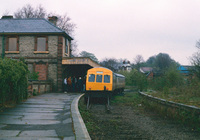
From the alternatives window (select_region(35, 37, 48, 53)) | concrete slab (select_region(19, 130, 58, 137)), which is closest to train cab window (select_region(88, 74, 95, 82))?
window (select_region(35, 37, 48, 53))

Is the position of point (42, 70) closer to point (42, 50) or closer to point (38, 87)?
point (42, 50)

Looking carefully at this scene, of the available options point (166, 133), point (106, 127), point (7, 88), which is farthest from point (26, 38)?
point (166, 133)

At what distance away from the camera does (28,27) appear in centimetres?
2462

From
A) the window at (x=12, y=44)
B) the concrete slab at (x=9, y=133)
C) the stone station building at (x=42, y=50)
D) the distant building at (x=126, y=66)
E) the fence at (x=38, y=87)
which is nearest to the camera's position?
the concrete slab at (x=9, y=133)

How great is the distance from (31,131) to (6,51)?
20264mm

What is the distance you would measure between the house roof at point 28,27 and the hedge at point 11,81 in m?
11.9

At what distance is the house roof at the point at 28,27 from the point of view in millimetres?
23266

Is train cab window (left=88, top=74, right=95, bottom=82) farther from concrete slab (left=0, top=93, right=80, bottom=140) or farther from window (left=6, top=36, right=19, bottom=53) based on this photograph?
window (left=6, top=36, right=19, bottom=53)

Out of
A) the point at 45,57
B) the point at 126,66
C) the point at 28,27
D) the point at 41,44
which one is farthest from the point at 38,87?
the point at 126,66

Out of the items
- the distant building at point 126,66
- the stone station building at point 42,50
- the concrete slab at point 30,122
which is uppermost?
the distant building at point 126,66

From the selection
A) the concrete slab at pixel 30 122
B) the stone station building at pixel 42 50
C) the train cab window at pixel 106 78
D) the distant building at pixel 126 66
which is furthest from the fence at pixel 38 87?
the distant building at pixel 126 66

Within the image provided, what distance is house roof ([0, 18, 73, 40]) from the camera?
916 inches

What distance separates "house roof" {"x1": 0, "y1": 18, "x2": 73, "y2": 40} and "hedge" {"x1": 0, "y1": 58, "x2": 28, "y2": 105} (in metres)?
11.9

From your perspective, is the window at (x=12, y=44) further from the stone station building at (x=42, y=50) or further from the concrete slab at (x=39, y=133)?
the concrete slab at (x=39, y=133)
